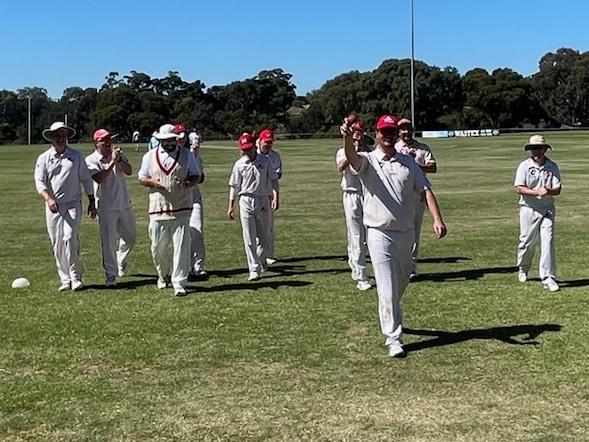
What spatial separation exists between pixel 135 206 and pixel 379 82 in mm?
104509

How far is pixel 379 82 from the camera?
126312 millimetres

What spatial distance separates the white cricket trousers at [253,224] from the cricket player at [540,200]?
3.57 meters

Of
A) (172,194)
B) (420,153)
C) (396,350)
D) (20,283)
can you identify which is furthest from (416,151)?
(20,283)

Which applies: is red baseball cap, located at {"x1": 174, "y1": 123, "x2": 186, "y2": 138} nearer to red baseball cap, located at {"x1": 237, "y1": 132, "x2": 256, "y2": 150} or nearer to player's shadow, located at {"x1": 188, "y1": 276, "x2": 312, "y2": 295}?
red baseball cap, located at {"x1": 237, "y1": 132, "x2": 256, "y2": 150}

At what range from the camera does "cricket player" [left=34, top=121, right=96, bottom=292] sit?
10906 mm

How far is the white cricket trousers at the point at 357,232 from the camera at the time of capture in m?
11.0

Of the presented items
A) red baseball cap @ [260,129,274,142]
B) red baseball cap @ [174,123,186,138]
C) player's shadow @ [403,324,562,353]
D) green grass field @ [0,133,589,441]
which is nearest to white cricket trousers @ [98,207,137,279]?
green grass field @ [0,133,589,441]

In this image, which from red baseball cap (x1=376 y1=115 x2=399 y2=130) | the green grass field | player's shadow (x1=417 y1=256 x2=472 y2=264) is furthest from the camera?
player's shadow (x1=417 y1=256 x2=472 y2=264)

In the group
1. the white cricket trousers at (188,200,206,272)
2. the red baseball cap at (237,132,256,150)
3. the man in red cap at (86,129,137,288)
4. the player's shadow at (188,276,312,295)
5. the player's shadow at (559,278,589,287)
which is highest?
the red baseball cap at (237,132,256,150)

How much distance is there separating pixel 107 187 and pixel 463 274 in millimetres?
5062

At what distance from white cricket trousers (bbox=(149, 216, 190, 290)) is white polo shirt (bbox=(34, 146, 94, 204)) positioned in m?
1.10

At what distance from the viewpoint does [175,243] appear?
10.7m

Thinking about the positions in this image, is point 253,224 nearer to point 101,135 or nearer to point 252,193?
point 252,193

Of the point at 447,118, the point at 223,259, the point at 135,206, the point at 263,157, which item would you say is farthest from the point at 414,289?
the point at 447,118
